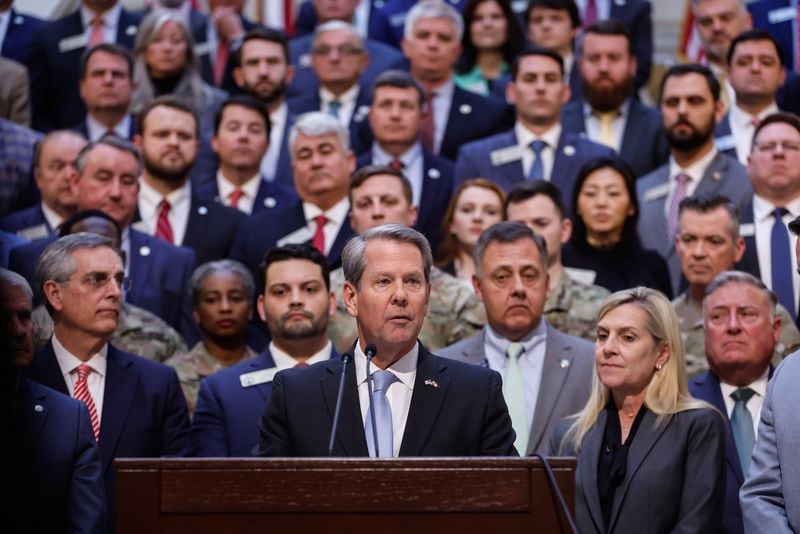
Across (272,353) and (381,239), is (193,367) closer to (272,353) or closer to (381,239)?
(272,353)

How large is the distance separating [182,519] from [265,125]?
4.84 m

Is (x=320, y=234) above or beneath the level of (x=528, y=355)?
above

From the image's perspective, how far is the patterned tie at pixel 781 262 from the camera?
661 cm

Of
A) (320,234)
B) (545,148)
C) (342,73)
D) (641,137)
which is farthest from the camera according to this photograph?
(342,73)

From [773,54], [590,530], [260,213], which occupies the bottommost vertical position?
[590,530]

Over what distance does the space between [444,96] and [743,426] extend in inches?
148

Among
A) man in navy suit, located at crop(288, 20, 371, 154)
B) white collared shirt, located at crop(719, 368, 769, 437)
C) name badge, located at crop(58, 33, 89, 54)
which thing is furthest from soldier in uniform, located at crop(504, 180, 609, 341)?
name badge, located at crop(58, 33, 89, 54)

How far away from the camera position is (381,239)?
13.5 ft

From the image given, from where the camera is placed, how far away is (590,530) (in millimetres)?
4660

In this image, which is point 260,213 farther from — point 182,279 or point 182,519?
point 182,519

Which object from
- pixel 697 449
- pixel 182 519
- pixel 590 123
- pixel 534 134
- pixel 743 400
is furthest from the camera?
pixel 590 123

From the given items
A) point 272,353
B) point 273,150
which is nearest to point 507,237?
point 272,353

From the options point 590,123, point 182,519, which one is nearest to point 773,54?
point 590,123

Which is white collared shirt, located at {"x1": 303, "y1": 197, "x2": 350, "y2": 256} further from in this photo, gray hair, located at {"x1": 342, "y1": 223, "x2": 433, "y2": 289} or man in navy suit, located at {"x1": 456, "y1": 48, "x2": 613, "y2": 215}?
gray hair, located at {"x1": 342, "y1": 223, "x2": 433, "y2": 289}
